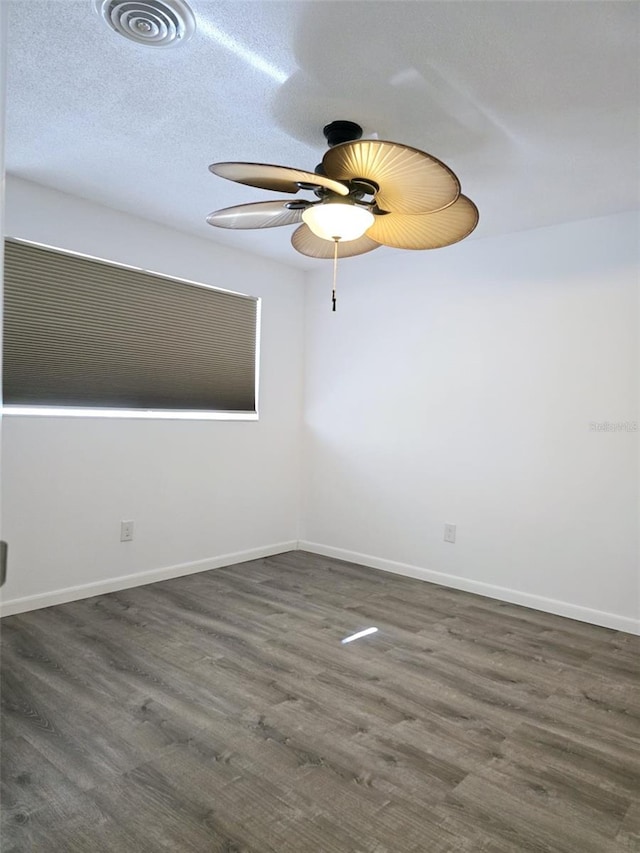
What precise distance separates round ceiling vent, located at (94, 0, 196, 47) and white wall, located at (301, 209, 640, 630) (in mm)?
2454

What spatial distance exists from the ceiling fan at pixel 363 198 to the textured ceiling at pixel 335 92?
0.26m

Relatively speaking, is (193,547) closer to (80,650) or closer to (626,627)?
Result: (80,650)

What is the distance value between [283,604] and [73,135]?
260cm

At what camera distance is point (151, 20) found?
1.79 m

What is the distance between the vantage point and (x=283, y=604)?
11.2 feet

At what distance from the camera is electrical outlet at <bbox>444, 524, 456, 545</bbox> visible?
12.8 feet

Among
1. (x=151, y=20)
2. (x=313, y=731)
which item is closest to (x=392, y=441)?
(x=313, y=731)

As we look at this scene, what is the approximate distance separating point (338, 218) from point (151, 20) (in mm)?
831

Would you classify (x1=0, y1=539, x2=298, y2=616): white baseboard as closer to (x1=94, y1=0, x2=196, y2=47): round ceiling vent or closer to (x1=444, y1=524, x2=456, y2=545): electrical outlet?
(x1=444, y1=524, x2=456, y2=545): electrical outlet

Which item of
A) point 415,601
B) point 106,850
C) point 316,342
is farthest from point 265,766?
point 316,342

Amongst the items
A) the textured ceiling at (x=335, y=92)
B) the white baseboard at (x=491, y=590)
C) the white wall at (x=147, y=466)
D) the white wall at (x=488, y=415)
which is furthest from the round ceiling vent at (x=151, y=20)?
the white baseboard at (x=491, y=590)

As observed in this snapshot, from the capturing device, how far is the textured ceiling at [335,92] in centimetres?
178

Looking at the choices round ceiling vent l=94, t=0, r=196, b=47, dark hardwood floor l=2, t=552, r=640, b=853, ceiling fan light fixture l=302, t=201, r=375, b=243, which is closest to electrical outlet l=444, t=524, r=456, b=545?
dark hardwood floor l=2, t=552, r=640, b=853

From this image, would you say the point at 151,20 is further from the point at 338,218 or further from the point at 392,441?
the point at 392,441
